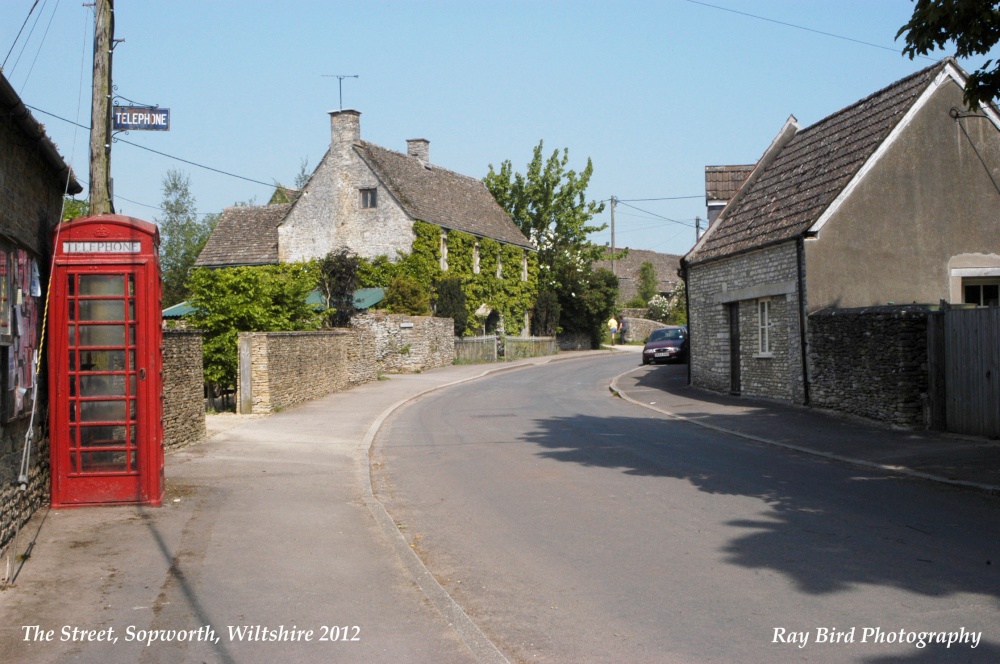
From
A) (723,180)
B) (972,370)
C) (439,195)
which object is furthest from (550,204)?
(972,370)

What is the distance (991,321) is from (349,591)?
11.6m

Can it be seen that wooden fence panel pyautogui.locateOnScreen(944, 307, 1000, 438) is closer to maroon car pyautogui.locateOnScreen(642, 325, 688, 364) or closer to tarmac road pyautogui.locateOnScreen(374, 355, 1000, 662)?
tarmac road pyautogui.locateOnScreen(374, 355, 1000, 662)

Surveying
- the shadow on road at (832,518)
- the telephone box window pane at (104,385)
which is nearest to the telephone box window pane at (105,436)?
the telephone box window pane at (104,385)

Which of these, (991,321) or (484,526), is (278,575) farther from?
(991,321)

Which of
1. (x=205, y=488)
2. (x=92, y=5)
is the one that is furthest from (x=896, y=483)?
(x=92, y=5)

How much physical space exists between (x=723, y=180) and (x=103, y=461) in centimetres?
2351

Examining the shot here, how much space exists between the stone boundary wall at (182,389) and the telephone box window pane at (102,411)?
164 inches

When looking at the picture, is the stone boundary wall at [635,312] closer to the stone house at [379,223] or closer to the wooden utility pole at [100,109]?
the stone house at [379,223]

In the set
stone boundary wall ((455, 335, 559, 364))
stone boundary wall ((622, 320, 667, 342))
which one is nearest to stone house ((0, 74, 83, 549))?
stone boundary wall ((455, 335, 559, 364))

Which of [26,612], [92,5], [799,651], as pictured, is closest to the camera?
[799,651]

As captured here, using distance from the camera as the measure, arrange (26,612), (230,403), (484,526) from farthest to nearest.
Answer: (230,403)
(484,526)
(26,612)

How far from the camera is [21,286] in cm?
862

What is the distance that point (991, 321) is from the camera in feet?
47.7

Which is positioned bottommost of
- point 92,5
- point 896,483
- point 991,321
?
point 896,483
